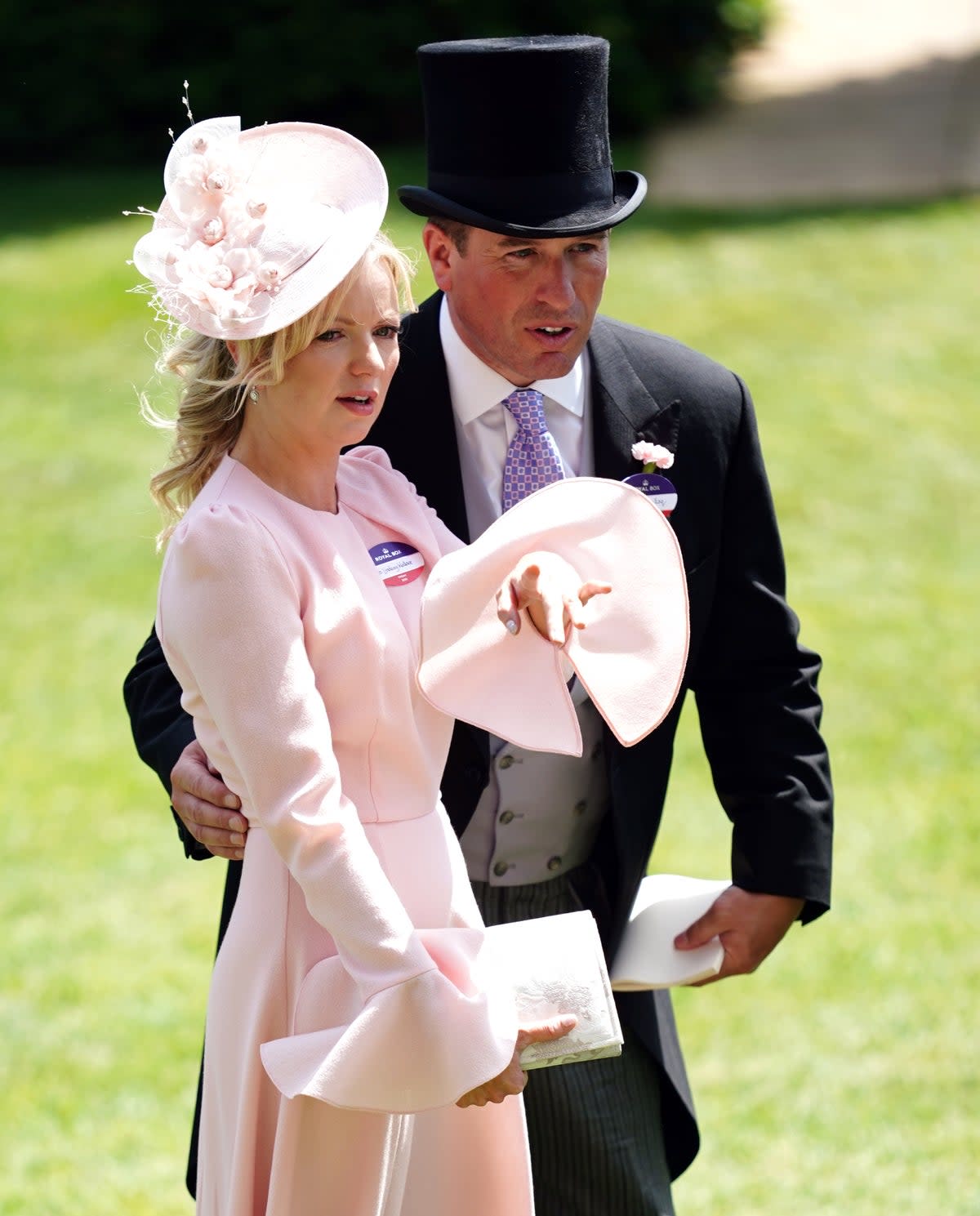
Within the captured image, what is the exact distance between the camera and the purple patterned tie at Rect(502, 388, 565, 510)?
114 inches

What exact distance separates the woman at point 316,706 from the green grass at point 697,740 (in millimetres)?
2102

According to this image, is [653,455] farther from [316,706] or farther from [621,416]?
[316,706]

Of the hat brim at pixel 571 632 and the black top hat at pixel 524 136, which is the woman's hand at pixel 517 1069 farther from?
the black top hat at pixel 524 136

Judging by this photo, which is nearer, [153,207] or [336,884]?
[336,884]

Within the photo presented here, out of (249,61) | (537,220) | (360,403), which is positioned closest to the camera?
(360,403)

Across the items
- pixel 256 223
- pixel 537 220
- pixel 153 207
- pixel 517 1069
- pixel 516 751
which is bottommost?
pixel 153 207

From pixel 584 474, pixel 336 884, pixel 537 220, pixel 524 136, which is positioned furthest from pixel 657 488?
pixel 336 884

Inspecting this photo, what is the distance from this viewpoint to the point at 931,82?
14547 millimetres

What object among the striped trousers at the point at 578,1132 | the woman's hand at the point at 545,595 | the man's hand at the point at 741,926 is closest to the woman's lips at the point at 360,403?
the woman's hand at the point at 545,595

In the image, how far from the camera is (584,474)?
3.02m

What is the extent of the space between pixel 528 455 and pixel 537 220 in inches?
14.4

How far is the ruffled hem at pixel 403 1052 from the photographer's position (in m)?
2.19

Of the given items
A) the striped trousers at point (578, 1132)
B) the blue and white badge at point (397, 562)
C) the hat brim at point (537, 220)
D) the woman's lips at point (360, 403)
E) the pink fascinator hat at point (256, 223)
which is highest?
the pink fascinator hat at point (256, 223)

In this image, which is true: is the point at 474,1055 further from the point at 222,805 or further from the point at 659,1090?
the point at 659,1090
